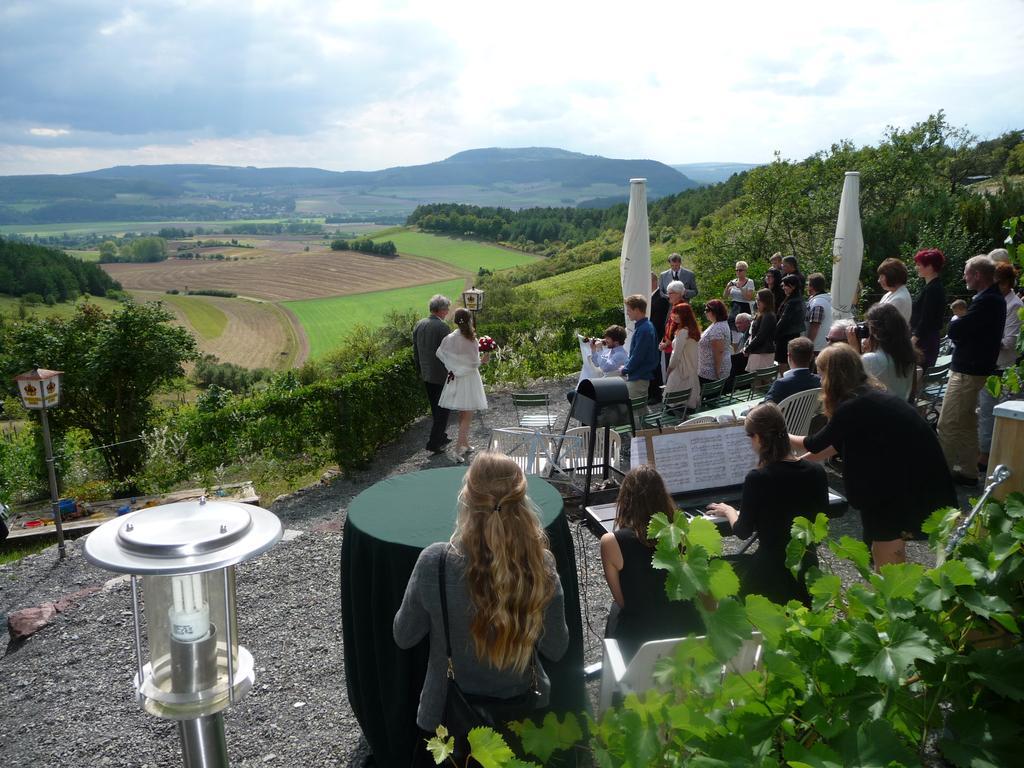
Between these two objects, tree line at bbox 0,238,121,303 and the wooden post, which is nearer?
the wooden post

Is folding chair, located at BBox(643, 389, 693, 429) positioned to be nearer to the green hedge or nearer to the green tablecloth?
the green hedge

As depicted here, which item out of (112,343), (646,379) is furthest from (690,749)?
(112,343)

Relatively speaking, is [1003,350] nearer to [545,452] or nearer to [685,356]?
[685,356]

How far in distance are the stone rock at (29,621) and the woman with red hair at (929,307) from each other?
22.7ft

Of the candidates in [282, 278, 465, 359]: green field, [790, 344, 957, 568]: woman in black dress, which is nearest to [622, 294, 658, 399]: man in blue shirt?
[790, 344, 957, 568]: woman in black dress

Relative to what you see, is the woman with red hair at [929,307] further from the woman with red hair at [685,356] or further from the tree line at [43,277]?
the tree line at [43,277]

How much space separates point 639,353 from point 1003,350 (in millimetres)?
3215

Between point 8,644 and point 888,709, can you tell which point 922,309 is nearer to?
point 888,709

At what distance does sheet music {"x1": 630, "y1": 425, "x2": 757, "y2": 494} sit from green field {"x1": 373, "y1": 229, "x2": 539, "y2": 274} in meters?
68.8

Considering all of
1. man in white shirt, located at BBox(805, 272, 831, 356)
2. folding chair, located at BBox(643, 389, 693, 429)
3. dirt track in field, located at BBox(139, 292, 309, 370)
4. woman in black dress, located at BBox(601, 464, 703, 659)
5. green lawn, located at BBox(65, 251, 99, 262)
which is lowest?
dirt track in field, located at BBox(139, 292, 309, 370)

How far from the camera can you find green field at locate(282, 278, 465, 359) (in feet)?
225

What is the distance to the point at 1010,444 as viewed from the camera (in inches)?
81.2

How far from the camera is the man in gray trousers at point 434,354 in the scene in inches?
327

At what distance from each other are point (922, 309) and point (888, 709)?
658 centimetres
